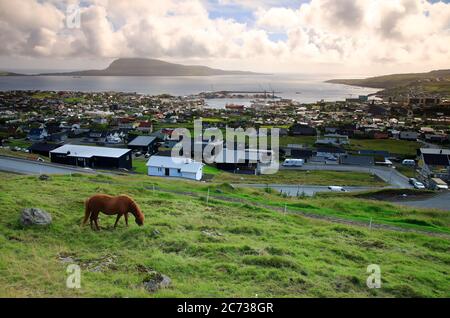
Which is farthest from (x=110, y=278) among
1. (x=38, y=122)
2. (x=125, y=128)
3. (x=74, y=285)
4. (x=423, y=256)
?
(x=38, y=122)

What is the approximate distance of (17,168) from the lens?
24281mm

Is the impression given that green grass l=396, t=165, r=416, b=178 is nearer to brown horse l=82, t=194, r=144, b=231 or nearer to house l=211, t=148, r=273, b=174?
house l=211, t=148, r=273, b=174

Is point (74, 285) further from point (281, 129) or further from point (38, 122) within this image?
point (38, 122)

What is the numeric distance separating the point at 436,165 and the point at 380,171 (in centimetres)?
527

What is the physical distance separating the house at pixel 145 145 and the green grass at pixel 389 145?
88.8 ft

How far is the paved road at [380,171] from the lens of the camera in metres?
33.6

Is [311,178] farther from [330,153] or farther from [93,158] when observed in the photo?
[93,158]

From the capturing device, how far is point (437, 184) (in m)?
30.1

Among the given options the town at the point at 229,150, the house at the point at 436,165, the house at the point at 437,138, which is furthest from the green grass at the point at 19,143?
the house at the point at 437,138

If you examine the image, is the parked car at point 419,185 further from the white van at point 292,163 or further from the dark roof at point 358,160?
the white van at point 292,163

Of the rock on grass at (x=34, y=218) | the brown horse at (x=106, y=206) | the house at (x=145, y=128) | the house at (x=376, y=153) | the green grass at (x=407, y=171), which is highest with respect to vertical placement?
the brown horse at (x=106, y=206)

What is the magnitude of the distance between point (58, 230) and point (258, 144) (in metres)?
40.4

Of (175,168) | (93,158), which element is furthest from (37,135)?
(175,168)
